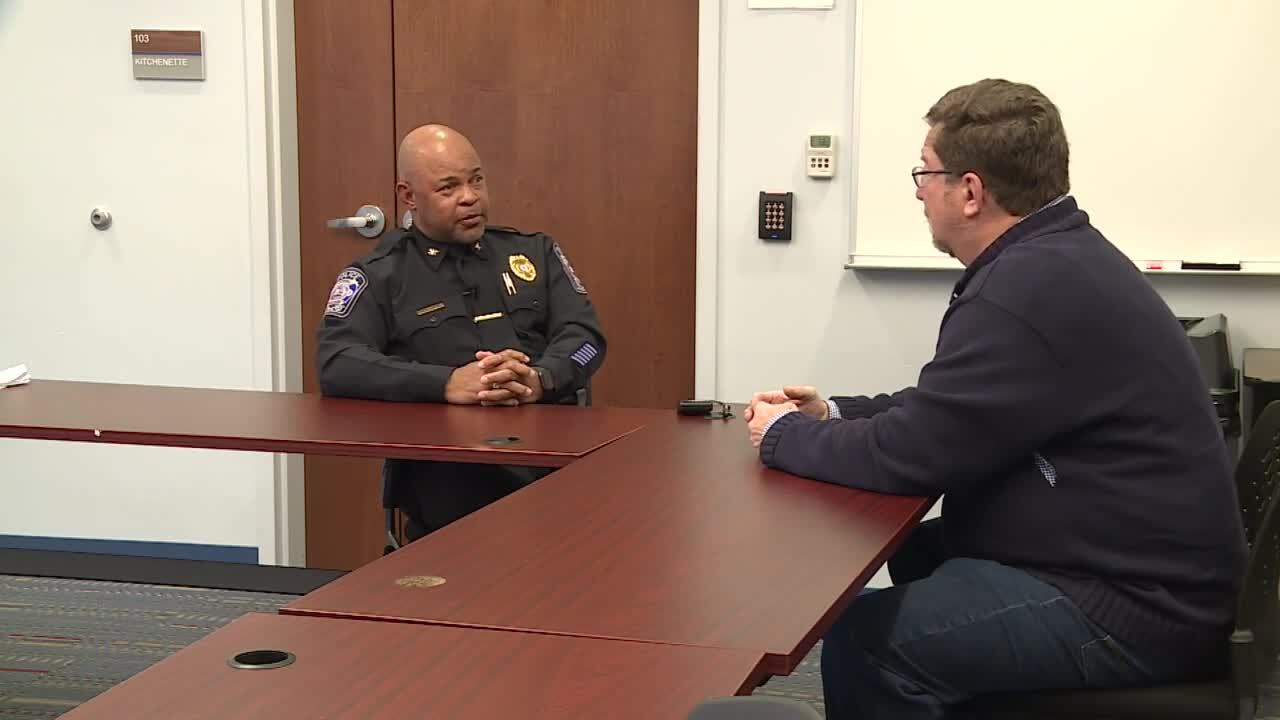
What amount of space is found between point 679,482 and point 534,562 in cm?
56

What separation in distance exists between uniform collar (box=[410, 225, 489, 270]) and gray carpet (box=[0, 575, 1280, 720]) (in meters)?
1.23

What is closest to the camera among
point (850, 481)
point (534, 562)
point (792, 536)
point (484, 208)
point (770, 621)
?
point (770, 621)

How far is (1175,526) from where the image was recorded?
2039 mm

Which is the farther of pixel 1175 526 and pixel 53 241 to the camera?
pixel 53 241

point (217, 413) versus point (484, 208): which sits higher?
point (484, 208)

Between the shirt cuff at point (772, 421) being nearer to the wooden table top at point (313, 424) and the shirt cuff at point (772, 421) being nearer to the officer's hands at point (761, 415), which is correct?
the officer's hands at point (761, 415)

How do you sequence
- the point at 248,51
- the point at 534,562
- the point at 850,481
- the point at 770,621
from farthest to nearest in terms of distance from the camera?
1. the point at 248,51
2. the point at 850,481
3. the point at 534,562
4. the point at 770,621

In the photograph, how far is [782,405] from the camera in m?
2.65

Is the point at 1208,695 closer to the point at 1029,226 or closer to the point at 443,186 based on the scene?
the point at 1029,226

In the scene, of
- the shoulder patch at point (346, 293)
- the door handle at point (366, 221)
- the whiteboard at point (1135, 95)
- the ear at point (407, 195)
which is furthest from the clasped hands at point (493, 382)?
the door handle at point (366, 221)

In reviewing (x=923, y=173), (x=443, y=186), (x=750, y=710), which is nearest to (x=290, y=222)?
(x=443, y=186)

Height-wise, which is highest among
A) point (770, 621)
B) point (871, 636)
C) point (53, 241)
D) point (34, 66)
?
point (34, 66)

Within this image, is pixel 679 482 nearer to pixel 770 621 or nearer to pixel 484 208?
pixel 770 621

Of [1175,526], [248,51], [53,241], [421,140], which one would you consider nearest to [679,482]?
[1175,526]
